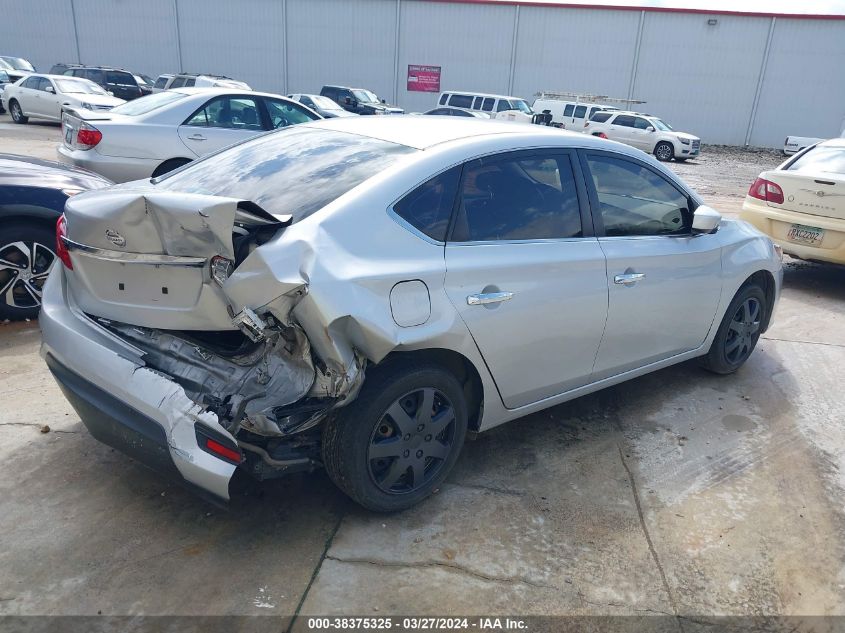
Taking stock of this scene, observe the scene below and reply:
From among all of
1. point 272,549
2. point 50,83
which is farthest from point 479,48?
point 272,549

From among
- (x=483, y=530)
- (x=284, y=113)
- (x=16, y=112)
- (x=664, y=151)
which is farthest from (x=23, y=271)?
(x=664, y=151)

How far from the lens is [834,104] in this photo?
106ft

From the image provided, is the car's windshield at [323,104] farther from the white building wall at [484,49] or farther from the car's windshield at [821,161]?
the white building wall at [484,49]

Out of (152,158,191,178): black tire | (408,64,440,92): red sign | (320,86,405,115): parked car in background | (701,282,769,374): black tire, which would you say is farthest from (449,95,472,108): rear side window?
(701,282,769,374): black tire

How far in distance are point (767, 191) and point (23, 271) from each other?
283 inches

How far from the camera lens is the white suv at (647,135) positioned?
22969 millimetres

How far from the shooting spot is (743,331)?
4703 mm

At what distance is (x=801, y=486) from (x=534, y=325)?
5.80 feet

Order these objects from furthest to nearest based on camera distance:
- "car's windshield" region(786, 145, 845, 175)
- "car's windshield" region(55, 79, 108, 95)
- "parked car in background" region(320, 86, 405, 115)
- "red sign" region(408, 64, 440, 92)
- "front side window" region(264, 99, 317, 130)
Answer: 1. "red sign" region(408, 64, 440, 92)
2. "parked car in background" region(320, 86, 405, 115)
3. "car's windshield" region(55, 79, 108, 95)
4. "front side window" region(264, 99, 317, 130)
5. "car's windshield" region(786, 145, 845, 175)

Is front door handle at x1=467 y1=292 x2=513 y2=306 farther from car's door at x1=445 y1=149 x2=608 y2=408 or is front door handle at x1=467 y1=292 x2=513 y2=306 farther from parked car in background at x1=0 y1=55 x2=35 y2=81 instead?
parked car in background at x1=0 y1=55 x2=35 y2=81

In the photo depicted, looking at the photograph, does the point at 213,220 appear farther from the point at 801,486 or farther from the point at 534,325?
the point at 801,486

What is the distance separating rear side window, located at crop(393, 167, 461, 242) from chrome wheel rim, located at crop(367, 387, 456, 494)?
71 cm

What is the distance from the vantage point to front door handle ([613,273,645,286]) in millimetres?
3453

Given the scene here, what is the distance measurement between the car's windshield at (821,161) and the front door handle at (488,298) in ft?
18.1
